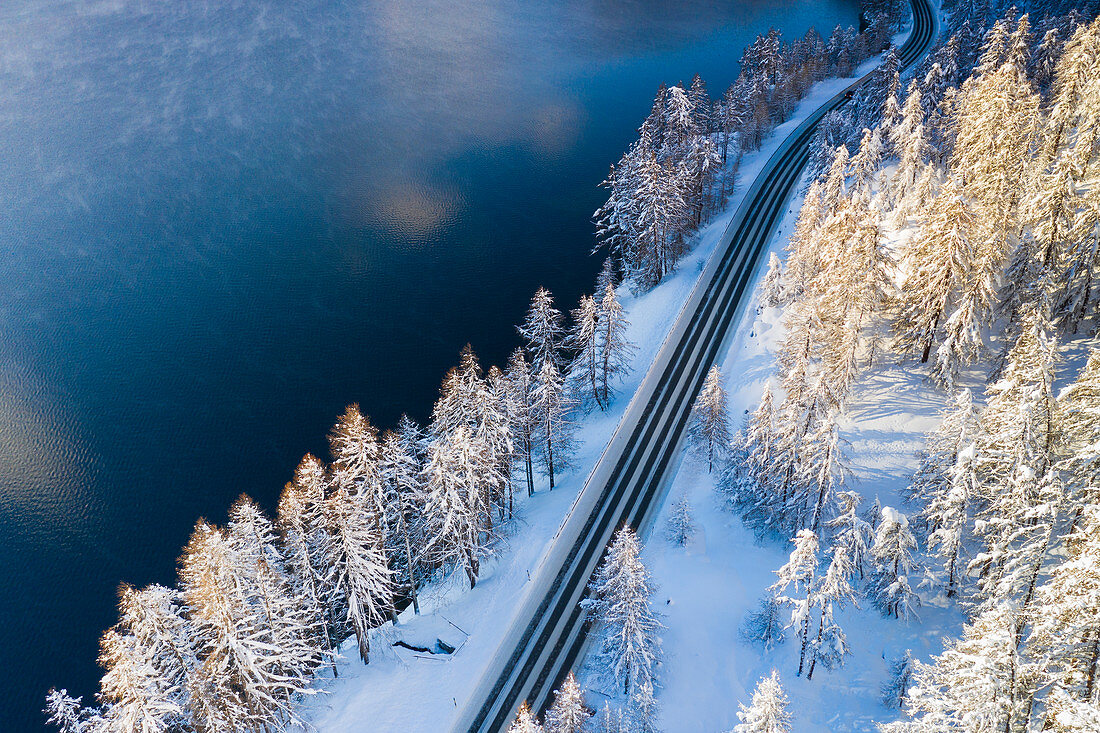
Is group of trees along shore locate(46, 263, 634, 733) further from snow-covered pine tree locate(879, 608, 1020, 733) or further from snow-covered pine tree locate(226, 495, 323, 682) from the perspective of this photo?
snow-covered pine tree locate(879, 608, 1020, 733)

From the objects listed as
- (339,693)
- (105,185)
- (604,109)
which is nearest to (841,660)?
(339,693)

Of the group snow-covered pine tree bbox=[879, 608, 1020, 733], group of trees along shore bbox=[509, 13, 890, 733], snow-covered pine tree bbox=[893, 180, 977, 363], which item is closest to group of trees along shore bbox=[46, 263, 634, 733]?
group of trees along shore bbox=[509, 13, 890, 733]

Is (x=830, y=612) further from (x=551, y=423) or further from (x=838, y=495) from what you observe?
(x=551, y=423)

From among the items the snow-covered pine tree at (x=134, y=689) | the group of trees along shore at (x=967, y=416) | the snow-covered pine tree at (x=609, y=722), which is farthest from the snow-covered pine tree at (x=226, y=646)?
the group of trees along shore at (x=967, y=416)

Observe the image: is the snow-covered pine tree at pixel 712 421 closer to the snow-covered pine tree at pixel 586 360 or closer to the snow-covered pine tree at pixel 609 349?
the snow-covered pine tree at pixel 609 349

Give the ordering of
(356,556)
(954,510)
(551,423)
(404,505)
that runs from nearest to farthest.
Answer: (954,510) → (356,556) → (404,505) → (551,423)

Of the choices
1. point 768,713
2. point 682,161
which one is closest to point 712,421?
point 768,713
